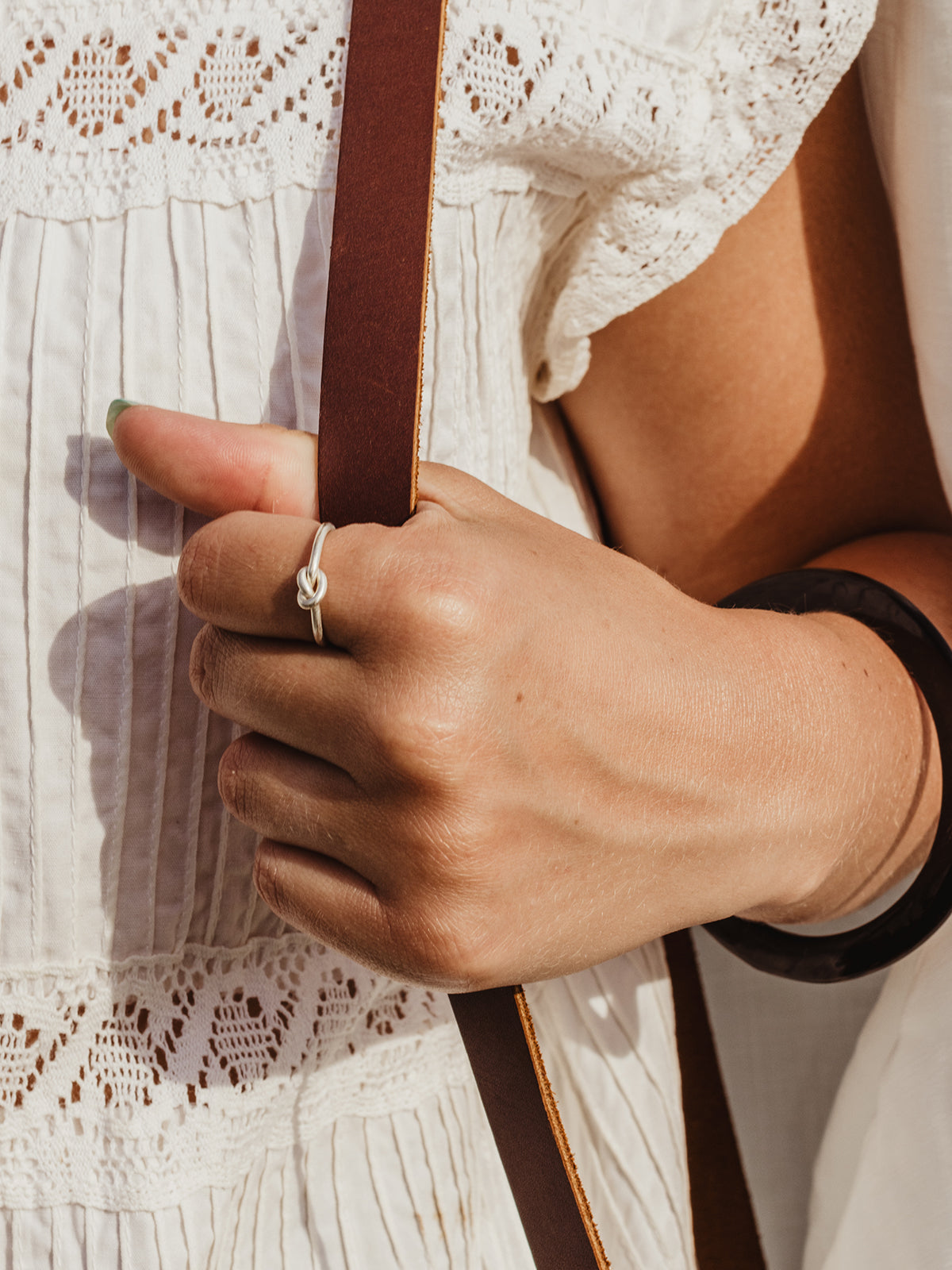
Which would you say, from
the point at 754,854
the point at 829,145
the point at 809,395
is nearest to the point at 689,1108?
the point at 754,854

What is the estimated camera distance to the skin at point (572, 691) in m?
0.36

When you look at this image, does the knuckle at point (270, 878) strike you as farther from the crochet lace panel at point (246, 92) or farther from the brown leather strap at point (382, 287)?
the crochet lace panel at point (246, 92)

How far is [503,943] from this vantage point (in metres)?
0.39

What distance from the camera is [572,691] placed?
39cm

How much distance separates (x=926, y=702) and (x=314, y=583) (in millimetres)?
379

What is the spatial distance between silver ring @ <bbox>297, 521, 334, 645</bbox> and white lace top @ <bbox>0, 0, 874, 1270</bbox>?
116 mm

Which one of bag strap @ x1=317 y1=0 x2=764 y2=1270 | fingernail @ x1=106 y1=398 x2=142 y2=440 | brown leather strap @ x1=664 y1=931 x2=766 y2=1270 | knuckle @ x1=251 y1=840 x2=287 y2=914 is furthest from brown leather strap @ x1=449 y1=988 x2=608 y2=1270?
brown leather strap @ x1=664 y1=931 x2=766 y2=1270

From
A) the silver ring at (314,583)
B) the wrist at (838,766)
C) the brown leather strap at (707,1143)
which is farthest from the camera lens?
the brown leather strap at (707,1143)

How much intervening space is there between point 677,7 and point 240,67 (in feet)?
0.71

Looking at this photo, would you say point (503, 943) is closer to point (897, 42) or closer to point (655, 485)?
point (655, 485)

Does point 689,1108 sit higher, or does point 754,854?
point 754,854

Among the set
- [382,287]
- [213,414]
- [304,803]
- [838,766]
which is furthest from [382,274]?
[838,766]

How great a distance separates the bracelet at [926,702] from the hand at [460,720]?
118 millimetres

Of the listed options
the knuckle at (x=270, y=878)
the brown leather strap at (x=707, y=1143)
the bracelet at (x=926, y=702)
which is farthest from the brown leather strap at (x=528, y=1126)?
the brown leather strap at (x=707, y=1143)
